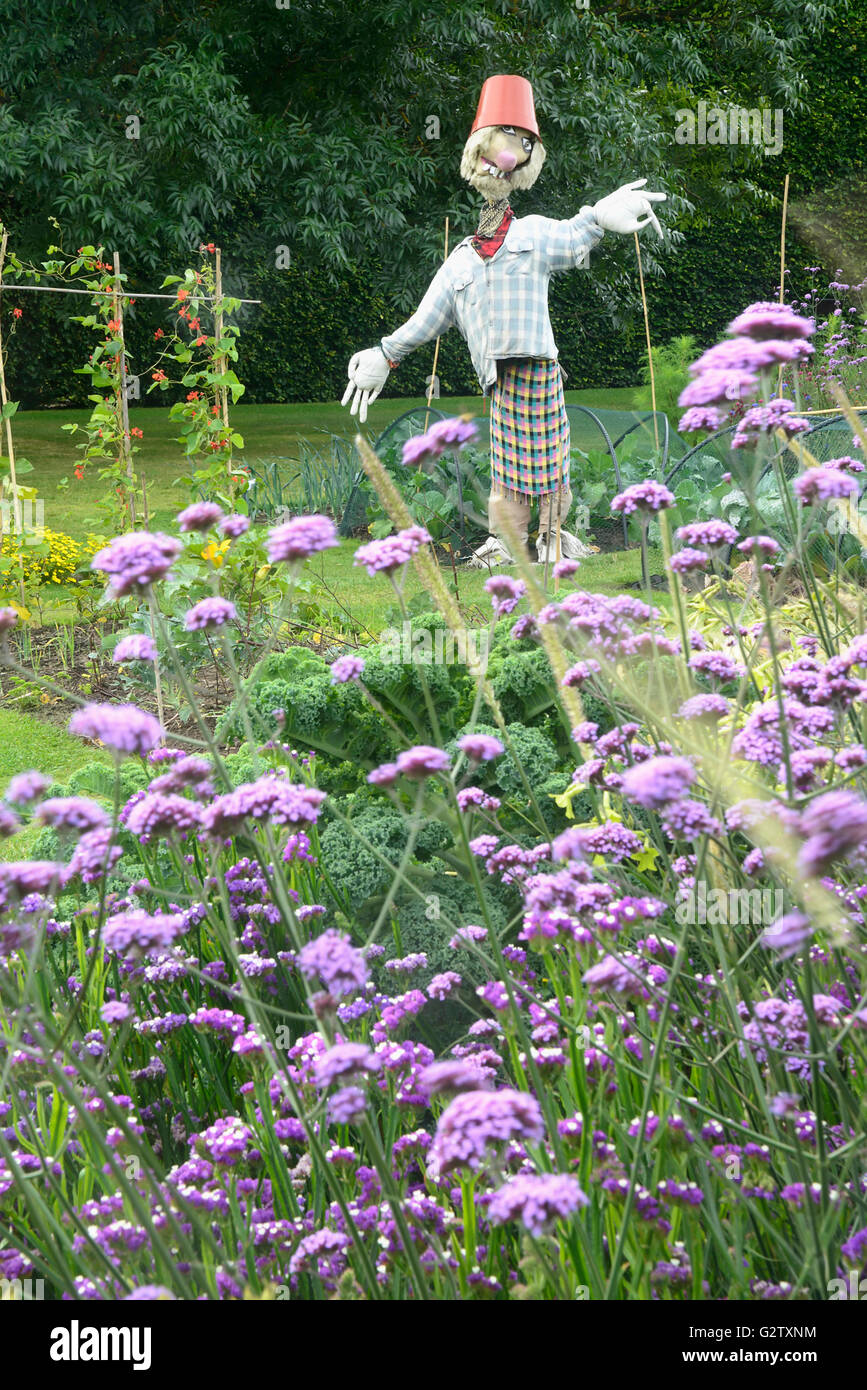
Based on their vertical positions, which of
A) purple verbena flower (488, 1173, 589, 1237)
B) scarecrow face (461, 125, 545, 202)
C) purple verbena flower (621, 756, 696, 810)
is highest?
scarecrow face (461, 125, 545, 202)

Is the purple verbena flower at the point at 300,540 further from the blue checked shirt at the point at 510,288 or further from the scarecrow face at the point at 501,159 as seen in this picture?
the scarecrow face at the point at 501,159

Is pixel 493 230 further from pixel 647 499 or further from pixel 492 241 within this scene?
pixel 647 499

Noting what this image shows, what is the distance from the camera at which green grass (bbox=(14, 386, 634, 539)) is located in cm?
1042

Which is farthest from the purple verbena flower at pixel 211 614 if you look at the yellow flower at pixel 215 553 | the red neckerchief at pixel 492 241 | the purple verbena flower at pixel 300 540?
the red neckerchief at pixel 492 241

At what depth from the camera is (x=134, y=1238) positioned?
1.34 meters

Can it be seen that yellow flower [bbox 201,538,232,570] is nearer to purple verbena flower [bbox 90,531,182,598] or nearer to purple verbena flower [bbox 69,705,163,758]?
purple verbena flower [bbox 90,531,182,598]

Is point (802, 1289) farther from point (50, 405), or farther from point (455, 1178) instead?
point (50, 405)

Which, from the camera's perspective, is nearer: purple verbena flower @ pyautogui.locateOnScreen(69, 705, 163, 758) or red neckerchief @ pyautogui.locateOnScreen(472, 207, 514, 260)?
purple verbena flower @ pyautogui.locateOnScreen(69, 705, 163, 758)

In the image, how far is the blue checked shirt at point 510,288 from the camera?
532 cm

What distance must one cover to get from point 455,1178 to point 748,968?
50 cm

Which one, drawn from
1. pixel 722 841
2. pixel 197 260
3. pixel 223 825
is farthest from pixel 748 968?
pixel 197 260

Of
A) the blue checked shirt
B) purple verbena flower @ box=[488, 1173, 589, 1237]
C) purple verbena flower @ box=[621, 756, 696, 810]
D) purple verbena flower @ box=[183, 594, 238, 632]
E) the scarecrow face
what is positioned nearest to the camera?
purple verbena flower @ box=[488, 1173, 589, 1237]

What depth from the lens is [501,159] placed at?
5.21 m

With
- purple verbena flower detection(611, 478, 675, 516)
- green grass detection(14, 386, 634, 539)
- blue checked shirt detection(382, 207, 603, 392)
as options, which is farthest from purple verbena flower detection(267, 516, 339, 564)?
green grass detection(14, 386, 634, 539)
